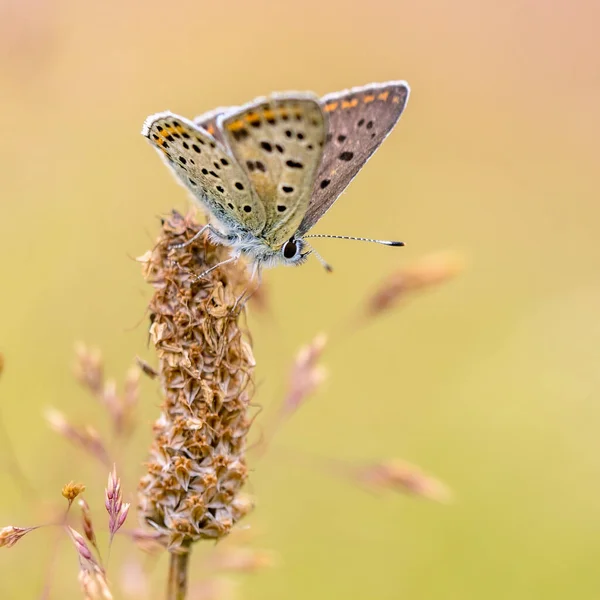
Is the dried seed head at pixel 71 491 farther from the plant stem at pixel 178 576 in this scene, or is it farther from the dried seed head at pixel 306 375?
the dried seed head at pixel 306 375

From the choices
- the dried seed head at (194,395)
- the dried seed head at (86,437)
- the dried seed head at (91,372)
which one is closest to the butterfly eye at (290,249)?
the dried seed head at (194,395)

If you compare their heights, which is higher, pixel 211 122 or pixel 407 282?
pixel 211 122

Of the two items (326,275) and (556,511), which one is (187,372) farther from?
(326,275)

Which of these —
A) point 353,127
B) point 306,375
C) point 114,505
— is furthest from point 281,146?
point 114,505

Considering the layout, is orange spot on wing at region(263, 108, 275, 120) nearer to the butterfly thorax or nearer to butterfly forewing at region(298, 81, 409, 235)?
butterfly forewing at region(298, 81, 409, 235)

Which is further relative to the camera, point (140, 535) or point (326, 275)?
point (326, 275)

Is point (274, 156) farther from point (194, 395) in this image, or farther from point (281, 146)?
point (194, 395)

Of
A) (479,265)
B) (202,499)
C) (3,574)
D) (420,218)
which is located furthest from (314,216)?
(420,218)
